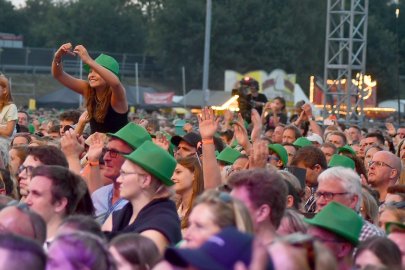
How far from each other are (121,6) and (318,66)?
3608cm

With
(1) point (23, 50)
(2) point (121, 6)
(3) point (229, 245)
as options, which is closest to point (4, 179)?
(3) point (229, 245)

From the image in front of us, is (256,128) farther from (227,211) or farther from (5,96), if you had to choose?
(227,211)

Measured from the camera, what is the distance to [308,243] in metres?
5.49

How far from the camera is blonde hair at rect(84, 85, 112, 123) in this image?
10.5 metres

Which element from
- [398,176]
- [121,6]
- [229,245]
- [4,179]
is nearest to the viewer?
[229,245]

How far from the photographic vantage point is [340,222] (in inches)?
269

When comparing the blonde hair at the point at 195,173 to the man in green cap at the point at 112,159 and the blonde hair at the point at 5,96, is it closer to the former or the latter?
the man in green cap at the point at 112,159

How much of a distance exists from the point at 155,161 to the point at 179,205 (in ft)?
7.24

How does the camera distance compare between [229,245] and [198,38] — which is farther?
[198,38]

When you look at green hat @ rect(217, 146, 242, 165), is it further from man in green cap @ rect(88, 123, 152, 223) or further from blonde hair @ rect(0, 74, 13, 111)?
man in green cap @ rect(88, 123, 152, 223)

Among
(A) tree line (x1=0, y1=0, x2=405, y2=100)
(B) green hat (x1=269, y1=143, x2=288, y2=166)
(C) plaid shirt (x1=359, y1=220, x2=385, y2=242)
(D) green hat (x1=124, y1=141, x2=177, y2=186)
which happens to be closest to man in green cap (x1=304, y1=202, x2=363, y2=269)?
(C) plaid shirt (x1=359, y1=220, x2=385, y2=242)

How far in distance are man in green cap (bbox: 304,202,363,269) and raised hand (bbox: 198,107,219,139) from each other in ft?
8.98

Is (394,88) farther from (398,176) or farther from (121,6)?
(398,176)

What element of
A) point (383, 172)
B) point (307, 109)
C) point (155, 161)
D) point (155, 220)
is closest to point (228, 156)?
point (383, 172)
